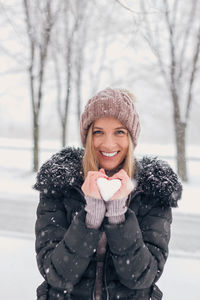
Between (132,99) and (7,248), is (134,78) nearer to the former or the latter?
(7,248)

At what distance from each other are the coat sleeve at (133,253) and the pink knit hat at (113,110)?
0.52m

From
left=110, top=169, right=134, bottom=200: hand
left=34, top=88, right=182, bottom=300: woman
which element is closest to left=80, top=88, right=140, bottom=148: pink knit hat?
left=34, top=88, right=182, bottom=300: woman

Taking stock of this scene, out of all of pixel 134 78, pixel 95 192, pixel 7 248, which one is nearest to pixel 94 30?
pixel 134 78

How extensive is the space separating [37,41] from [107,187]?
366 inches

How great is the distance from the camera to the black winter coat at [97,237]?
138 centimetres

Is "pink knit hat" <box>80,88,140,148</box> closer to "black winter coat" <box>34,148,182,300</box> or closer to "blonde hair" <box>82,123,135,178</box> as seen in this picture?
"blonde hair" <box>82,123,135,178</box>

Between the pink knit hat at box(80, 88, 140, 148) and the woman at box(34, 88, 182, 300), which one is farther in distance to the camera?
the pink knit hat at box(80, 88, 140, 148)

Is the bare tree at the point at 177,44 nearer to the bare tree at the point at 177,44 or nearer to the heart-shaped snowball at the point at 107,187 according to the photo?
the bare tree at the point at 177,44

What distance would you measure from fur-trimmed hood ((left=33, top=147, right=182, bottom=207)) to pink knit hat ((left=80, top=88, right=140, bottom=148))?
17cm

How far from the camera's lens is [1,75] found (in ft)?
37.9

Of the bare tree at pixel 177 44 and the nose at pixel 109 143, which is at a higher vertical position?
the bare tree at pixel 177 44

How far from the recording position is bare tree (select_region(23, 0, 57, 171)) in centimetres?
882

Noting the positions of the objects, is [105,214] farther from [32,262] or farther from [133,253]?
[32,262]

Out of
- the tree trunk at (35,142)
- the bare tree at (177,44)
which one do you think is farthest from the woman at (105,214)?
the tree trunk at (35,142)
